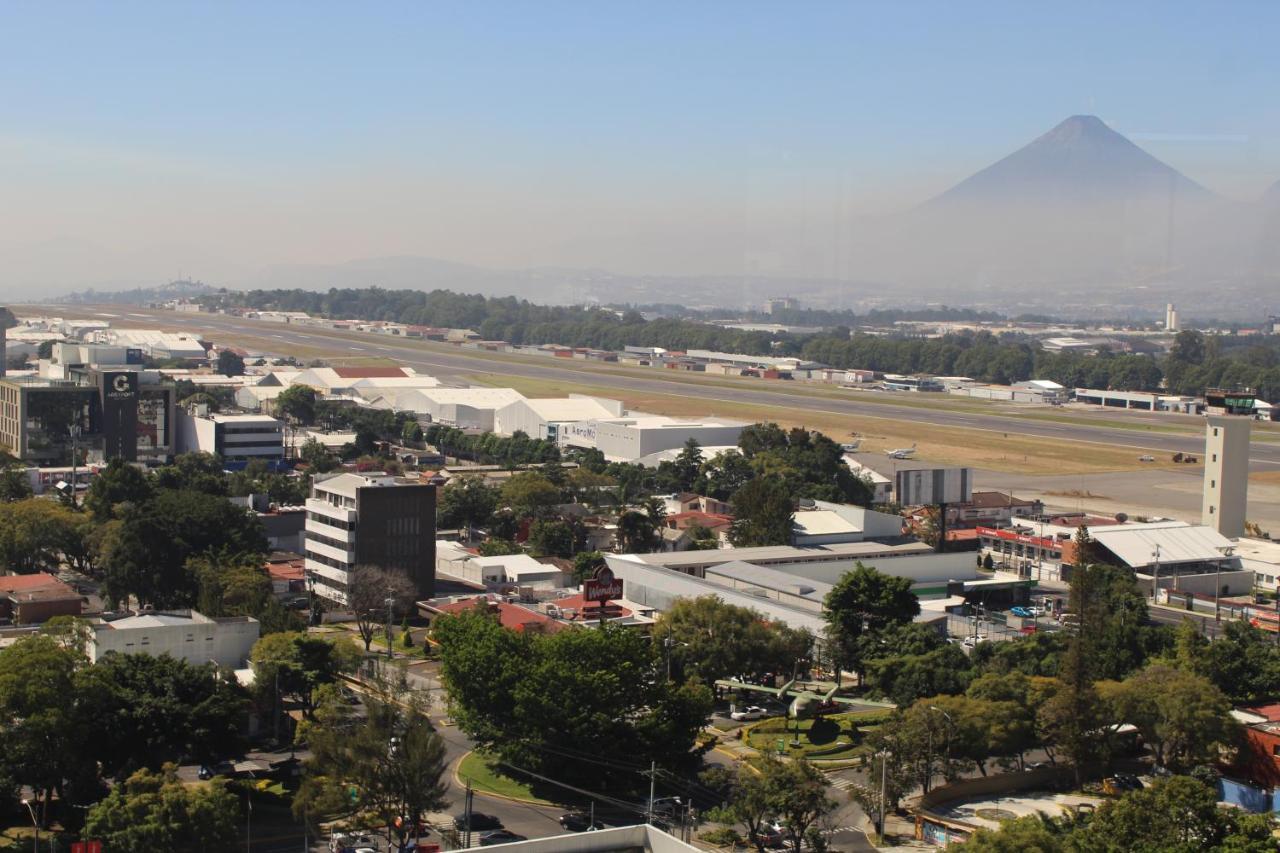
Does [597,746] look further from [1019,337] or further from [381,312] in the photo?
[381,312]

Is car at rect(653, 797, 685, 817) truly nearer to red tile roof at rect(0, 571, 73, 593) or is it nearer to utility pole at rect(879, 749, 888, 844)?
utility pole at rect(879, 749, 888, 844)

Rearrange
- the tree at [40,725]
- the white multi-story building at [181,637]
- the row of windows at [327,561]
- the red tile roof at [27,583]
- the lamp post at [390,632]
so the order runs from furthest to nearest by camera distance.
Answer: the row of windows at [327,561], the red tile roof at [27,583], the lamp post at [390,632], the white multi-story building at [181,637], the tree at [40,725]

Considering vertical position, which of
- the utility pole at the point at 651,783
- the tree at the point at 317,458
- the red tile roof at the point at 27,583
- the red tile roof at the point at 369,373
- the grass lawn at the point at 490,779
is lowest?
the grass lawn at the point at 490,779

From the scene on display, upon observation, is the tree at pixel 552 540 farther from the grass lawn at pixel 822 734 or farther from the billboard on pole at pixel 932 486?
the grass lawn at pixel 822 734

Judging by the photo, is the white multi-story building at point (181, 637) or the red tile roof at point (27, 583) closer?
the white multi-story building at point (181, 637)

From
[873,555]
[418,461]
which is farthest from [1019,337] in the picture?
[873,555]

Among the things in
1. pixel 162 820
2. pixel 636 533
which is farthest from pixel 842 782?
pixel 636 533

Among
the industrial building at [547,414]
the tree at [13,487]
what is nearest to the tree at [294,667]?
the tree at [13,487]
